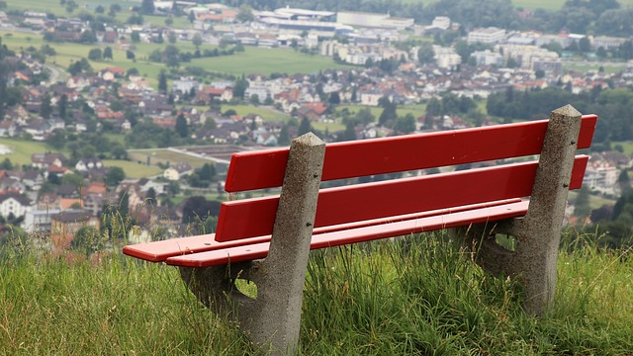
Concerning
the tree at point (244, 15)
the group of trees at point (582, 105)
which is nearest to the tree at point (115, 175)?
the group of trees at point (582, 105)

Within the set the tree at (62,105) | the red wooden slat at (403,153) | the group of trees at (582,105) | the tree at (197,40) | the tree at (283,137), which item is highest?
the red wooden slat at (403,153)

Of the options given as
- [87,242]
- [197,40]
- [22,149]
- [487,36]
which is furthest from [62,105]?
[87,242]

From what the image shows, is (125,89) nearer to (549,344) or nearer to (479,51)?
(479,51)

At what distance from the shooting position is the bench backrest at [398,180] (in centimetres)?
245

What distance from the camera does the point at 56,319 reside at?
276cm

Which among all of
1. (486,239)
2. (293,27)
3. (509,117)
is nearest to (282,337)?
(486,239)

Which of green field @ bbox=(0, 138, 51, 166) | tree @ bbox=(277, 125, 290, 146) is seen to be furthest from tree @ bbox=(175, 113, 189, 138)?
green field @ bbox=(0, 138, 51, 166)

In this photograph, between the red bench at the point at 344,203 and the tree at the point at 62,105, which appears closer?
the red bench at the point at 344,203

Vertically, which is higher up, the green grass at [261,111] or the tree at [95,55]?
the tree at [95,55]

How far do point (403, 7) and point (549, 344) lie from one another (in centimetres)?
10576

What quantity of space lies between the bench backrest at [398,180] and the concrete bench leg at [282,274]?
5 cm

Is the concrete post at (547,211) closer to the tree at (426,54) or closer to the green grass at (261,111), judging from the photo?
the green grass at (261,111)

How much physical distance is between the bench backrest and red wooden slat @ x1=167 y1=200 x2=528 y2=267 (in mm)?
72

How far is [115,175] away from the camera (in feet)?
142
